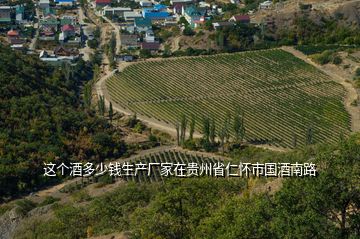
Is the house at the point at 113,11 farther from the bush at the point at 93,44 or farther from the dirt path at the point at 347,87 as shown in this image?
the dirt path at the point at 347,87

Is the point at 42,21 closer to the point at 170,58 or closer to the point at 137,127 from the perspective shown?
the point at 170,58

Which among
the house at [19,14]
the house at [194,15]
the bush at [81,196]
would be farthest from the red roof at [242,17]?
the bush at [81,196]

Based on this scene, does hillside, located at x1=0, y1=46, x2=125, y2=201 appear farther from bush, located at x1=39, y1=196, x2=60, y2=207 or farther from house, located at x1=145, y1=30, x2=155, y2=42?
house, located at x1=145, y1=30, x2=155, y2=42

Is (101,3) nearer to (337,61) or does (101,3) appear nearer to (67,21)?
(67,21)

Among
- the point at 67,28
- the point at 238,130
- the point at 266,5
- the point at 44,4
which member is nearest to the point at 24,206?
the point at 238,130

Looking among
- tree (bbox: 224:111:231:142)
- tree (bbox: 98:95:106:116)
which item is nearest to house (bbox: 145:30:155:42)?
tree (bbox: 98:95:106:116)

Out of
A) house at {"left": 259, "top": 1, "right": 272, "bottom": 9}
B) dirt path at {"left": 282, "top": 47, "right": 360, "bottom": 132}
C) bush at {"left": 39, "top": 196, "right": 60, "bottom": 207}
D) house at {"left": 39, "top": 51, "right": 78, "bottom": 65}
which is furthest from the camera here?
house at {"left": 259, "top": 1, "right": 272, "bottom": 9}
